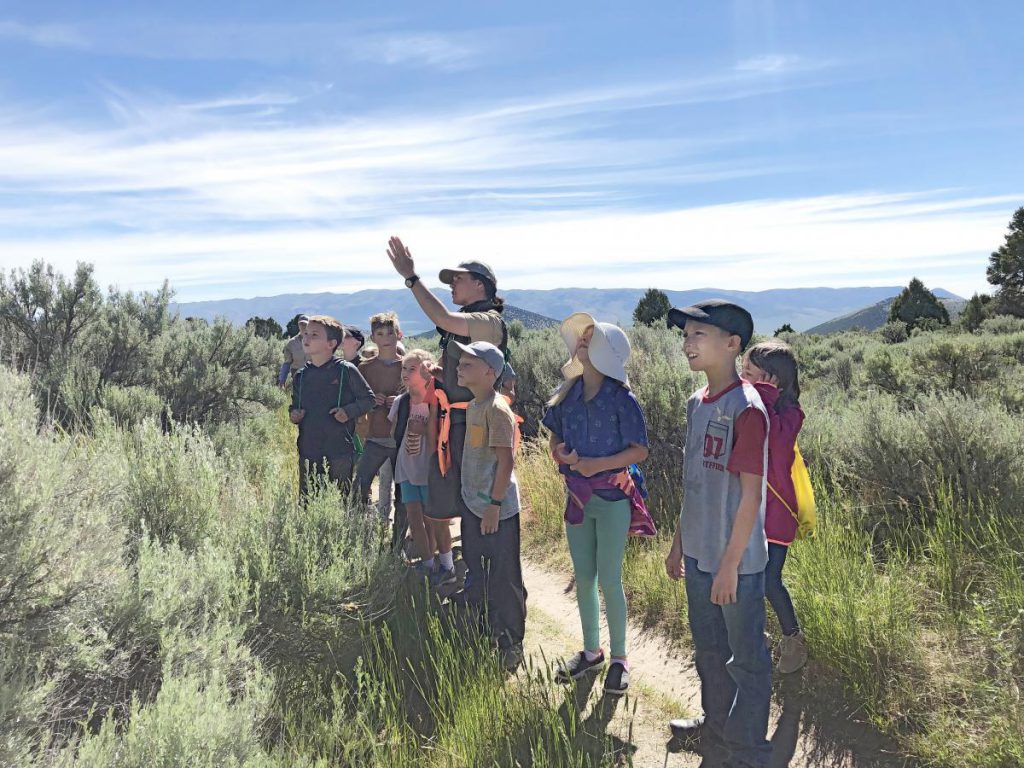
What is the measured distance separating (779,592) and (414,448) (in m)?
2.51

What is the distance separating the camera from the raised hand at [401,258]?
3.37 m

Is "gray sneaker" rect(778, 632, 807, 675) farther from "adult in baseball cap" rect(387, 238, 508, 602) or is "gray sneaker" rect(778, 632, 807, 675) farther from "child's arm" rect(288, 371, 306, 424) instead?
"child's arm" rect(288, 371, 306, 424)

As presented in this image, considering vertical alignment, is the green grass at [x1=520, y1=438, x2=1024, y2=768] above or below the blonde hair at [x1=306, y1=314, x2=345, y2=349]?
below

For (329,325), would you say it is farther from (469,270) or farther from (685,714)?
(685,714)

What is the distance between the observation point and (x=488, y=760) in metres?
2.63

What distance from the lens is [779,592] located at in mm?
3303

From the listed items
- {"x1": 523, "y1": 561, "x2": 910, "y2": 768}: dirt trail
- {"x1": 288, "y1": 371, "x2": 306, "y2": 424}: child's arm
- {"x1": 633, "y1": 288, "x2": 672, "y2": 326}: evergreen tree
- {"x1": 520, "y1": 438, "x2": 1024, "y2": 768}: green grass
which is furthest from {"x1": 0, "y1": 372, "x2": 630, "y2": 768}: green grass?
{"x1": 633, "y1": 288, "x2": 672, "y2": 326}: evergreen tree

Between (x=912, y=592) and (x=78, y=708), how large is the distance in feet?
12.9

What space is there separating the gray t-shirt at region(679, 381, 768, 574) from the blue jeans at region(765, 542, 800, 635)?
70 centimetres

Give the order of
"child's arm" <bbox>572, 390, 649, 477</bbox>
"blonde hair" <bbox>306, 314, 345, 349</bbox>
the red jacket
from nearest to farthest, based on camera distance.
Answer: the red jacket < "child's arm" <bbox>572, 390, 649, 477</bbox> < "blonde hair" <bbox>306, 314, 345, 349</bbox>

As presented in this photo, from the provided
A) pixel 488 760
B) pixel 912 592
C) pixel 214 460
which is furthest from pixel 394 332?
pixel 912 592

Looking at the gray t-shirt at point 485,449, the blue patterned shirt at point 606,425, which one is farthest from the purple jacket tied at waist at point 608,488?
the gray t-shirt at point 485,449

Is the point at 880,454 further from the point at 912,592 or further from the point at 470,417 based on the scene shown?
the point at 470,417

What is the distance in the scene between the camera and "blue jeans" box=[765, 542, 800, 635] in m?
3.22
